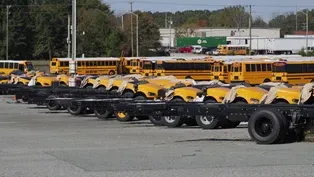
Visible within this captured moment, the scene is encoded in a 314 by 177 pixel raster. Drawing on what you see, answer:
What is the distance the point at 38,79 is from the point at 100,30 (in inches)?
2781

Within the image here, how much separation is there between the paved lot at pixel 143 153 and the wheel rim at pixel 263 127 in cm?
33

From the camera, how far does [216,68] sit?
53938 mm

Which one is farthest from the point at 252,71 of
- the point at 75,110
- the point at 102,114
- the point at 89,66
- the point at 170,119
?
the point at 170,119

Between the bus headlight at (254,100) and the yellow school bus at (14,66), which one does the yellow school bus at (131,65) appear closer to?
the yellow school bus at (14,66)

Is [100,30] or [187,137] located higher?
[100,30]

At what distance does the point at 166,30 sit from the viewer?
7579 inches

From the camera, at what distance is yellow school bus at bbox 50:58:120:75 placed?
220 ft

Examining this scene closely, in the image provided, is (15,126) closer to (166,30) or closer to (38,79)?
(38,79)

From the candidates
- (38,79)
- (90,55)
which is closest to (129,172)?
(38,79)

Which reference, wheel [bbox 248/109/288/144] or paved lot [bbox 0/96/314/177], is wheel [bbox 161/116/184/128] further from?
wheel [bbox 248/109/288/144]

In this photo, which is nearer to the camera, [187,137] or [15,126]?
[187,137]

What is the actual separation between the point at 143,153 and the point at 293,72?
37027 millimetres

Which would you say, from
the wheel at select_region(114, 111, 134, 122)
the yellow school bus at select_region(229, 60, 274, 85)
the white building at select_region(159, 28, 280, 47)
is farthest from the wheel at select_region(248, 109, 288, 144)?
the white building at select_region(159, 28, 280, 47)

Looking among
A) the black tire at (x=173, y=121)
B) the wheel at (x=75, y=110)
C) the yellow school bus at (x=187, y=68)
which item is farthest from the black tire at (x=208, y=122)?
the yellow school bus at (x=187, y=68)
